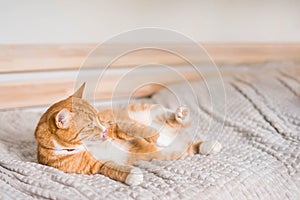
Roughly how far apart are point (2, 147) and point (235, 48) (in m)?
1.28

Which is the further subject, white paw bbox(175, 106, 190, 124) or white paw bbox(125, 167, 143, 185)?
white paw bbox(175, 106, 190, 124)

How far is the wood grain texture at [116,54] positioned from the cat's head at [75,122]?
1.78ft

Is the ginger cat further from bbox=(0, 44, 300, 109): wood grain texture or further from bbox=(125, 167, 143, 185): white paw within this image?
bbox=(0, 44, 300, 109): wood grain texture

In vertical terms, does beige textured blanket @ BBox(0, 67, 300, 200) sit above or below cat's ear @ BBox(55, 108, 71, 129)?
below

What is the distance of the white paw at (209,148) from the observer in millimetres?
1225

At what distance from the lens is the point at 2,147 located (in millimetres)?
1228

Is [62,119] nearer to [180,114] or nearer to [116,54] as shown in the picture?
[180,114]

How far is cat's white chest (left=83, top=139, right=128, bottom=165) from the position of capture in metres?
1.04

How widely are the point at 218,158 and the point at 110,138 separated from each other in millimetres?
318

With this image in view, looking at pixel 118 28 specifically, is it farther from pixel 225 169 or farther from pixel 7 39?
pixel 225 169

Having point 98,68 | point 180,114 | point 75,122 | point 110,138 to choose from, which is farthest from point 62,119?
point 98,68

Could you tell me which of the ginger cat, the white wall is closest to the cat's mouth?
the ginger cat

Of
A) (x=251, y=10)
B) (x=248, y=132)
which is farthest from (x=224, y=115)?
(x=251, y=10)

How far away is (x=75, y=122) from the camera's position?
1.01 metres
